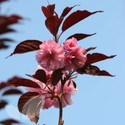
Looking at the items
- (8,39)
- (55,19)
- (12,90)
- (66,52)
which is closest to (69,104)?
(66,52)

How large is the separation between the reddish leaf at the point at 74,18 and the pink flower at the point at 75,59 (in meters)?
0.17

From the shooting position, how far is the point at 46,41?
1.73m

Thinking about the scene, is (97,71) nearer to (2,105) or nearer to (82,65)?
(82,65)

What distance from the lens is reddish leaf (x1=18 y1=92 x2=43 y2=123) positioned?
5.74ft

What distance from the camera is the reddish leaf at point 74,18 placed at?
6.05 feet

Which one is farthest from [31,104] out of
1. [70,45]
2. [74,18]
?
[74,18]

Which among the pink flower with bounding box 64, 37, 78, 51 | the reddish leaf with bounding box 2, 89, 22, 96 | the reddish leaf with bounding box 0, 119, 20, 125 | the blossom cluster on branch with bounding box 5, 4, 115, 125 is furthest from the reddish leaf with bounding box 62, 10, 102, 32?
the reddish leaf with bounding box 0, 119, 20, 125

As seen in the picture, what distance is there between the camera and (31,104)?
1812mm

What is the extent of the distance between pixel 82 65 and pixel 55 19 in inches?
9.7

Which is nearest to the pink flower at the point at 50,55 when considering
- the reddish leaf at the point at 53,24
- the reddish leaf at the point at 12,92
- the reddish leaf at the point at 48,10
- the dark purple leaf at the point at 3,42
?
the reddish leaf at the point at 53,24

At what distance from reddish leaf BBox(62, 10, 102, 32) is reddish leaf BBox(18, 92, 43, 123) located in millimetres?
321

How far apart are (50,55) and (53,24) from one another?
0.50ft

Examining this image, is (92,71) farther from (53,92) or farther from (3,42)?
(3,42)

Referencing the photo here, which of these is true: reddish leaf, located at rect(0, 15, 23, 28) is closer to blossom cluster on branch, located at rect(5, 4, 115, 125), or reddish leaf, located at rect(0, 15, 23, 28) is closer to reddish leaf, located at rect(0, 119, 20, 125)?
reddish leaf, located at rect(0, 119, 20, 125)
